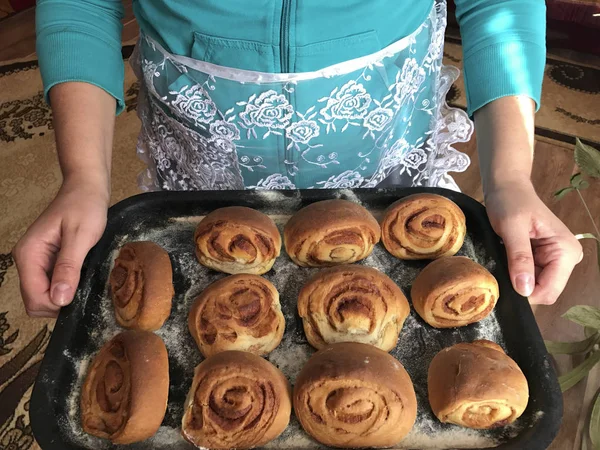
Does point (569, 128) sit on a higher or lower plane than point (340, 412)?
lower

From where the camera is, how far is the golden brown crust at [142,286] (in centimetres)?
90

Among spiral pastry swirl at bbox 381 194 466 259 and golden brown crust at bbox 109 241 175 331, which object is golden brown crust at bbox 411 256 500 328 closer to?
spiral pastry swirl at bbox 381 194 466 259

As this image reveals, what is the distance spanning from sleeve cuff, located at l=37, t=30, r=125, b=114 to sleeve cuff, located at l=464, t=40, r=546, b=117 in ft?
2.33

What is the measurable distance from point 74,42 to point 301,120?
1.45 feet

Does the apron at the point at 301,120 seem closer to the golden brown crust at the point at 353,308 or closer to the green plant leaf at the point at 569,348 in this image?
the golden brown crust at the point at 353,308

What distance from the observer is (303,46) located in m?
0.94

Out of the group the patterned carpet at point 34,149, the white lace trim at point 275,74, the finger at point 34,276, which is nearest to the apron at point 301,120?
the white lace trim at point 275,74

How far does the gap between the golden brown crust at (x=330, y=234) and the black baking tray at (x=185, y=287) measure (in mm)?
71

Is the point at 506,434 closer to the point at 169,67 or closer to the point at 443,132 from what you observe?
the point at 443,132

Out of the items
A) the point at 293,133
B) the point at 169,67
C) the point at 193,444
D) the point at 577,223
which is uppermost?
the point at 169,67

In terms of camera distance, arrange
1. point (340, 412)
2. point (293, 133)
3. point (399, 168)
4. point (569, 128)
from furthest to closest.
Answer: point (569, 128), point (399, 168), point (293, 133), point (340, 412)

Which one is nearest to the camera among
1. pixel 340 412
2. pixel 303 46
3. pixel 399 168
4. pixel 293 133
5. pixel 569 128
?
pixel 340 412

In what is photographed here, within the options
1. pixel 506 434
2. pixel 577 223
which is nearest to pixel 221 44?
pixel 506 434

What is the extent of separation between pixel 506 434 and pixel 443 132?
28.1 inches
